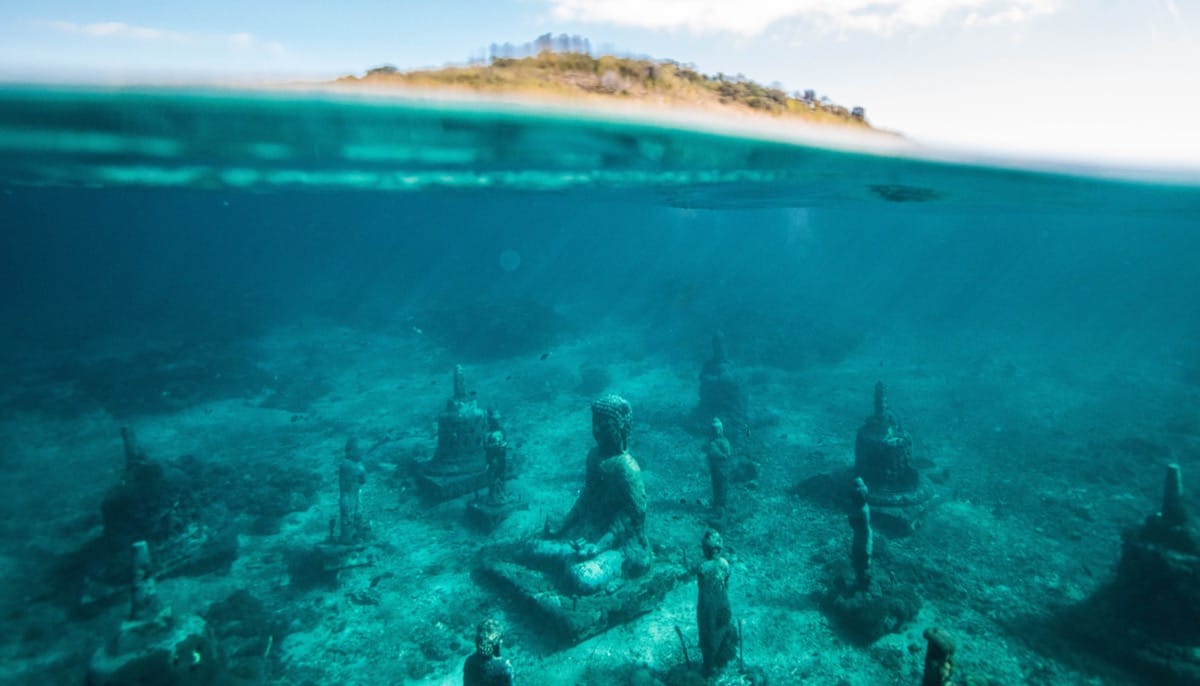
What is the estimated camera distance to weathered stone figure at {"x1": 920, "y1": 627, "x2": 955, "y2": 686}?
14.4ft

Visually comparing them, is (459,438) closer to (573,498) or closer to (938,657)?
(573,498)

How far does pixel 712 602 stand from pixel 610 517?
231 cm

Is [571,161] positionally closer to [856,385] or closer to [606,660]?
[606,660]

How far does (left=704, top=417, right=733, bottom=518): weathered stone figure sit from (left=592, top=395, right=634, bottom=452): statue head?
9.53 feet

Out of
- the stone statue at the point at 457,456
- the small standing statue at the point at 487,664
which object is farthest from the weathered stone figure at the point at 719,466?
the small standing statue at the point at 487,664

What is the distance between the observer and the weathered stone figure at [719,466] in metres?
10.8

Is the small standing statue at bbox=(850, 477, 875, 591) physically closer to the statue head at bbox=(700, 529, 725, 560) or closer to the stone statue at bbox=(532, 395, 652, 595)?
the statue head at bbox=(700, 529, 725, 560)

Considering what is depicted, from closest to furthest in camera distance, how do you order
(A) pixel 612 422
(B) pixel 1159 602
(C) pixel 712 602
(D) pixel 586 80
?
(C) pixel 712 602
(B) pixel 1159 602
(D) pixel 586 80
(A) pixel 612 422

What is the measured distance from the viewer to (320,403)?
782 inches

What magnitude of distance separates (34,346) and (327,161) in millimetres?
27184

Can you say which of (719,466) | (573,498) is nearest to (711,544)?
(719,466)

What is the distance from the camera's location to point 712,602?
668 cm

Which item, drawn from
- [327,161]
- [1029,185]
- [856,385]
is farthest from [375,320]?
[1029,185]

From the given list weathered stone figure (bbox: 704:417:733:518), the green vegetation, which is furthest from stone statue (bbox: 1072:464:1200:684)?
the green vegetation
